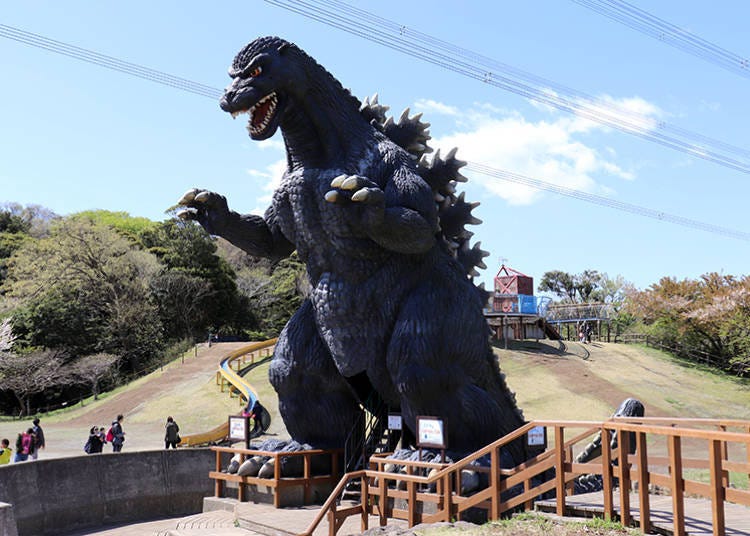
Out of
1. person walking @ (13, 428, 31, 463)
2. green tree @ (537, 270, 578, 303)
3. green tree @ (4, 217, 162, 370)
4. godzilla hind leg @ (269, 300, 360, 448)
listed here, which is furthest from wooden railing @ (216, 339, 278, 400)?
green tree @ (537, 270, 578, 303)

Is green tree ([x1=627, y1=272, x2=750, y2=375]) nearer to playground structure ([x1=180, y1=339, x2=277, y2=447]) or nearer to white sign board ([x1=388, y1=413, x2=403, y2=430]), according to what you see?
playground structure ([x1=180, y1=339, x2=277, y2=447])

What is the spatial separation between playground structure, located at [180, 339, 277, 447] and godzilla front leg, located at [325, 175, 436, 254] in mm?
9434

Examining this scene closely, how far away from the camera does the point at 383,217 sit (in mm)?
6879

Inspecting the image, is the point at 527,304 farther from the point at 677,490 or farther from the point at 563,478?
the point at 677,490

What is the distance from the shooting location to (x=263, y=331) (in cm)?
4200

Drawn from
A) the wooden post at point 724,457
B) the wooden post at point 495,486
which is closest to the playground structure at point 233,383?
the wooden post at point 495,486

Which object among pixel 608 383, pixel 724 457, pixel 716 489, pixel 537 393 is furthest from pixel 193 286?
pixel 716 489

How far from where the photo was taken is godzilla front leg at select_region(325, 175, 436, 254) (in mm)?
6688

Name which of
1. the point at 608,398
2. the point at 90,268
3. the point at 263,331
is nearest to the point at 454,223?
the point at 608,398

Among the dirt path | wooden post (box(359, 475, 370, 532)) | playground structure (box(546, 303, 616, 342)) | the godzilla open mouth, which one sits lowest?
the dirt path

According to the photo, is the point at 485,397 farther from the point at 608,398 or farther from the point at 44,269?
the point at 44,269

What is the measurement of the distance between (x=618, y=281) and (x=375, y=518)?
5839 cm

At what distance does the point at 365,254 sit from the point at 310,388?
6.05 ft

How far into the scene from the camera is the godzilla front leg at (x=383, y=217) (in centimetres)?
669
